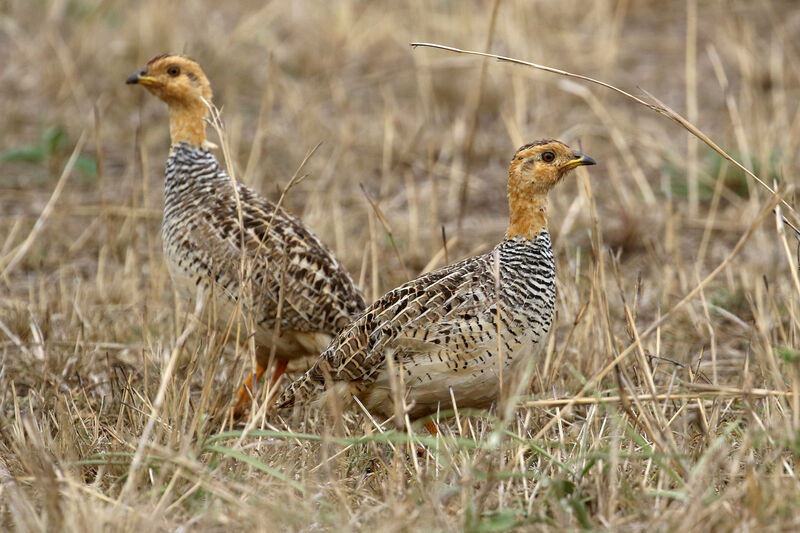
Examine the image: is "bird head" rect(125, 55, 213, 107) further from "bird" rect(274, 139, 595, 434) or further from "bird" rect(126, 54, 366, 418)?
"bird" rect(274, 139, 595, 434)

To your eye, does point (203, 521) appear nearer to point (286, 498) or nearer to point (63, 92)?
point (286, 498)

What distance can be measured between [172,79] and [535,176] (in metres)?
2.16

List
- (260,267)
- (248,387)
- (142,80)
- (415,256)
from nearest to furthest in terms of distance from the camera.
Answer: (260,267) < (248,387) < (142,80) < (415,256)

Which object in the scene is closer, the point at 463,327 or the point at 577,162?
the point at 463,327

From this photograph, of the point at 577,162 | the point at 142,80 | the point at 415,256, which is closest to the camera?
the point at 577,162

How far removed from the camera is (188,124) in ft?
17.8

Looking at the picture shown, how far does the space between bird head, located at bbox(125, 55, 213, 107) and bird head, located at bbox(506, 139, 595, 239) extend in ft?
6.33

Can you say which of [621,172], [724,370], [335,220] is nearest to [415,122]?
[621,172]

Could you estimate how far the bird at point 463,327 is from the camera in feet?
12.5

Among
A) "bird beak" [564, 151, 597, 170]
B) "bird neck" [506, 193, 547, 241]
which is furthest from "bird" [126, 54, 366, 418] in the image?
"bird beak" [564, 151, 597, 170]

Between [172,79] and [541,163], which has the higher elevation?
[172,79]

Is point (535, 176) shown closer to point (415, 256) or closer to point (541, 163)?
point (541, 163)

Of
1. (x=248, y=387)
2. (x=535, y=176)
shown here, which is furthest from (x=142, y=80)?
(x=535, y=176)

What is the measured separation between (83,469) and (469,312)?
4.89 feet
